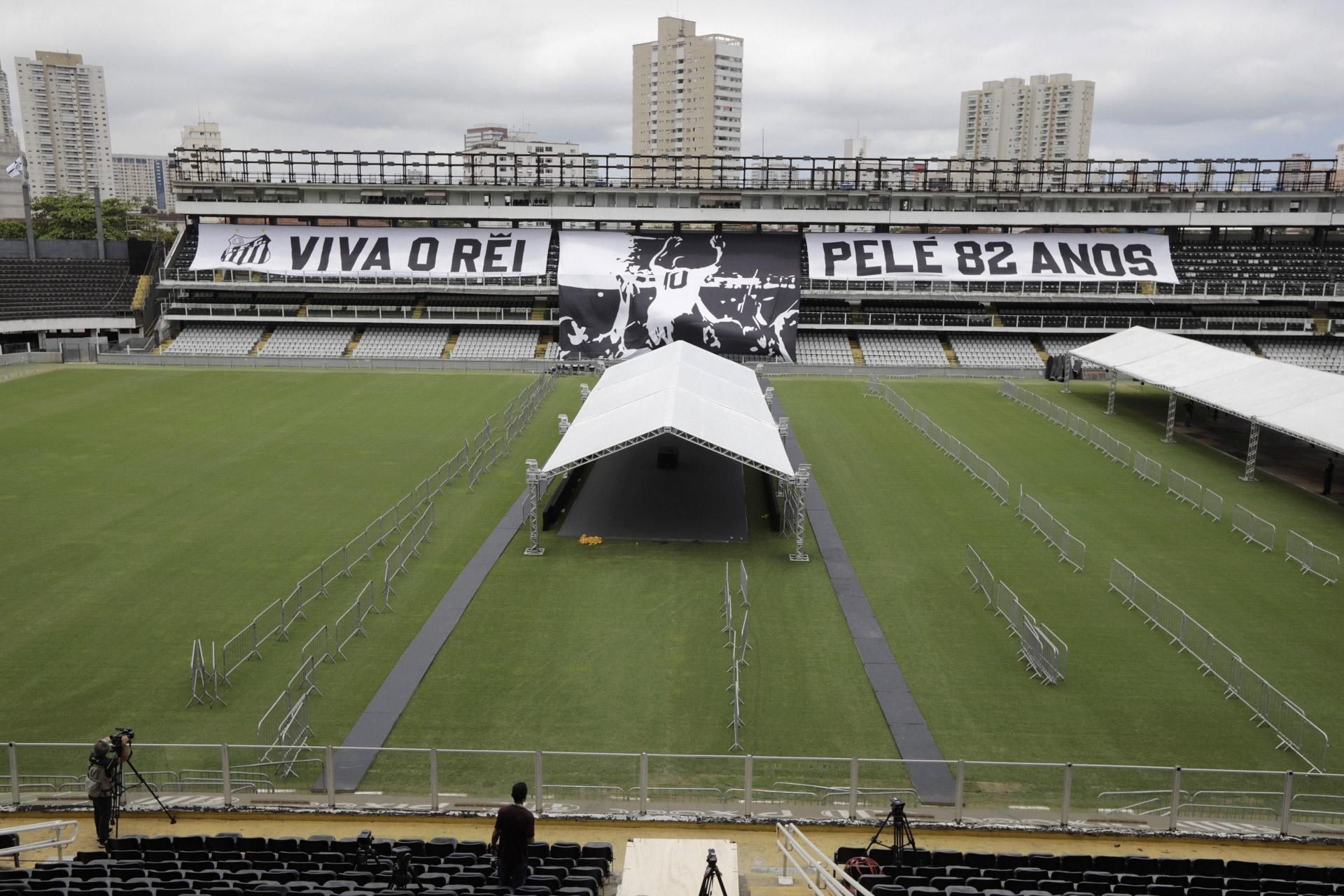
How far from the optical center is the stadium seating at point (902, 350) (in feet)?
214

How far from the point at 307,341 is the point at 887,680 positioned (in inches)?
2191

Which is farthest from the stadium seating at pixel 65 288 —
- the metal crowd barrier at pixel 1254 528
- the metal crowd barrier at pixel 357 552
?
the metal crowd barrier at pixel 1254 528

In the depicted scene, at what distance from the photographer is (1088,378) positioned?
2338 inches

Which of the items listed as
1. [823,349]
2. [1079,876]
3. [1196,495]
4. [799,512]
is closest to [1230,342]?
[823,349]

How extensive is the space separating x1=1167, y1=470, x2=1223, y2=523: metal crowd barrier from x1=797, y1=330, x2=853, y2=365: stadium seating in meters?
32.6

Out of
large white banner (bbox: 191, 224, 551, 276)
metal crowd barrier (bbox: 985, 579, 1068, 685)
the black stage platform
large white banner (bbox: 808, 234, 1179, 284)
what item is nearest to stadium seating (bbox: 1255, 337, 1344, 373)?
large white banner (bbox: 808, 234, 1179, 284)

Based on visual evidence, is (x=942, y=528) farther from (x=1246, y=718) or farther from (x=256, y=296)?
(x=256, y=296)

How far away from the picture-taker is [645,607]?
2219cm

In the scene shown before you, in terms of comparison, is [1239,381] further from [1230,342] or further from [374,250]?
[374,250]

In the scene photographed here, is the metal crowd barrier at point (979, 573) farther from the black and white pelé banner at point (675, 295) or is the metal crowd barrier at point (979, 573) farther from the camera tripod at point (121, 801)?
the black and white pelé banner at point (675, 295)

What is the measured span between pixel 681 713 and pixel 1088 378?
49.2m

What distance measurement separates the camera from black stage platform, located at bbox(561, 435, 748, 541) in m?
27.9

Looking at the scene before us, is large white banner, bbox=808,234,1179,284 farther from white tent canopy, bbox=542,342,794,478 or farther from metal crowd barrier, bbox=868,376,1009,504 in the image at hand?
white tent canopy, bbox=542,342,794,478

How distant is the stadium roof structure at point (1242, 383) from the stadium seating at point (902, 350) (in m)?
15.2
